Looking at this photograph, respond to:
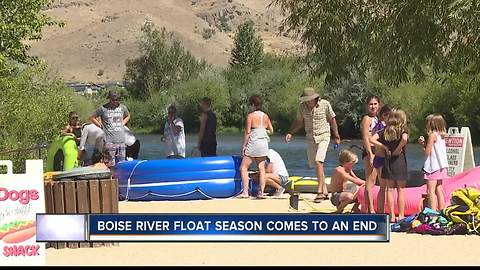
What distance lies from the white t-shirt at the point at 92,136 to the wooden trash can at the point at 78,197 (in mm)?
5417

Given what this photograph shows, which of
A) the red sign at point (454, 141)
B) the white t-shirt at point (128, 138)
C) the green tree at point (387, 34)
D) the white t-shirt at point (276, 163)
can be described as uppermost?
the green tree at point (387, 34)

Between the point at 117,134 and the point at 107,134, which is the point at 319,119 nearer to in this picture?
the point at 117,134

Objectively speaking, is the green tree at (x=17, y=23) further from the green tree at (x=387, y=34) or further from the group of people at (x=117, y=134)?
the green tree at (x=387, y=34)

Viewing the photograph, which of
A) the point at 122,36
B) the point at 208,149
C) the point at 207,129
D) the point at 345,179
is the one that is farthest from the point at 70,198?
the point at 122,36

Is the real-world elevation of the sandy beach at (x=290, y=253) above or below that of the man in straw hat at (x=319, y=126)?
below

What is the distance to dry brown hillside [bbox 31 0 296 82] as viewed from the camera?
160 meters

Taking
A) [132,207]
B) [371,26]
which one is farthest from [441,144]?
[371,26]

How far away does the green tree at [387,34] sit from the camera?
1490 cm

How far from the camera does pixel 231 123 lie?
74.4 metres

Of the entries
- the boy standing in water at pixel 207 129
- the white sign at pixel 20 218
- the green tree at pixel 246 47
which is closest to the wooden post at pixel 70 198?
the white sign at pixel 20 218

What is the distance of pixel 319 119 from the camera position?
45.5 feet

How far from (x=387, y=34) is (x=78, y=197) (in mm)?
8309

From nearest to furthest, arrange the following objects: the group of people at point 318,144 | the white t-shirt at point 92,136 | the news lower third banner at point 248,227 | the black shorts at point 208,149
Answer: the news lower third banner at point 248,227
the group of people at point 318,144
the white t-shirt at point 92,136
the black shorts at point 208,149

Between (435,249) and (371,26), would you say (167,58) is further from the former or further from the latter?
(435,249)
